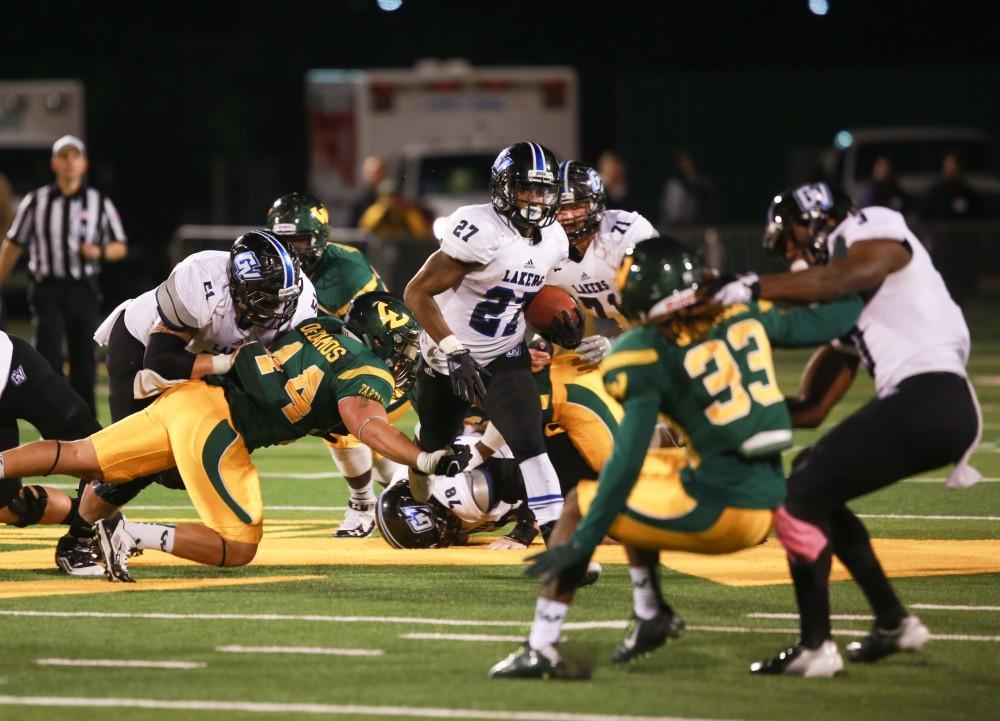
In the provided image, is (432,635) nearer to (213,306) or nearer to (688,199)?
(213,306)

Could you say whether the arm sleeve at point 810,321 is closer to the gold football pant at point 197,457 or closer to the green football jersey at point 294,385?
the green football jersey at point 294,385

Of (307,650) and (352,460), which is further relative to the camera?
(352,460)

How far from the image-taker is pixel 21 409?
7.77m

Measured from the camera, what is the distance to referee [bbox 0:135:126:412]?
12.3m

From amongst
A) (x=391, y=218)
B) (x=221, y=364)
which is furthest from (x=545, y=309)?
(x=391, y=218)

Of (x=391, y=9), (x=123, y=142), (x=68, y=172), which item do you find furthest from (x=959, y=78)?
(x=68, y=172)

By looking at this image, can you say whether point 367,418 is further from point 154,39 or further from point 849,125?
point 154,39

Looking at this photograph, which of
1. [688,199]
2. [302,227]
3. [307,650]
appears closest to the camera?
[307,650]

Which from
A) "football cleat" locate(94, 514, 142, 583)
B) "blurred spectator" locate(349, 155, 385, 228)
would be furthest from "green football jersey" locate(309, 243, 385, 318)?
"blurred spectator" locate(349, 155, 385, 228)

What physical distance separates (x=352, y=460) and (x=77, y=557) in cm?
150

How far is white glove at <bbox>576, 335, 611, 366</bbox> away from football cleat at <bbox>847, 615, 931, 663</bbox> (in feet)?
8.10

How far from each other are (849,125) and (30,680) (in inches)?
846

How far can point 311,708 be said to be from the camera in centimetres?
545

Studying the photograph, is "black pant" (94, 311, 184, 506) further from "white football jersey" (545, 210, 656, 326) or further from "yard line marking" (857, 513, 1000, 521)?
"yard line marking" (857, 513, 1000, 521)
